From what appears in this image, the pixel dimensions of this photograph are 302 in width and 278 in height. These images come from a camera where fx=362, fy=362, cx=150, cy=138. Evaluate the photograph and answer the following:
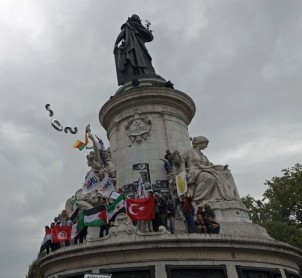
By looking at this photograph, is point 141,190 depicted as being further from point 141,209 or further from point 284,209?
point 284,209

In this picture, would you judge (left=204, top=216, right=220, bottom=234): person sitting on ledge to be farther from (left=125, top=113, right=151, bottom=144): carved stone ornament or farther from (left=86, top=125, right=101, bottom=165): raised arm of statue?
(left=86, top=125, right=101, bottom=165): raised arm of statue

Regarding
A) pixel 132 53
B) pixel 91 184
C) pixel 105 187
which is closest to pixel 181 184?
pixel 105 187

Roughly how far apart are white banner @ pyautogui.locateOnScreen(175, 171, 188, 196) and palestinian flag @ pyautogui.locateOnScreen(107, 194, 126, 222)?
2.17 metres

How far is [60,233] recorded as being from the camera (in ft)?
45.7

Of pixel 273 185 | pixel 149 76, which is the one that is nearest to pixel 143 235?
pixel 149 76

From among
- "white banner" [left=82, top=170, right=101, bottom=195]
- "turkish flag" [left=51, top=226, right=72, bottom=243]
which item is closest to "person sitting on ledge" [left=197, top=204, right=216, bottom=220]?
"white banner" [left=82, top=170, right=101, bottom=195]

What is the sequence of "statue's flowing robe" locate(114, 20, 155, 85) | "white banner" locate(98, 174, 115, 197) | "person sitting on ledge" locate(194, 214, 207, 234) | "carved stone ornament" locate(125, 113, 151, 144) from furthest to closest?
"statue's flowing robe" locate(114, 20, 155, 85)
"carved stone ornament" locate(125, 113, 151, 144)
"white banner" locate(98, 174, 115, 197)
"person sitting on ledge" locate(194, 214, 207, 234)

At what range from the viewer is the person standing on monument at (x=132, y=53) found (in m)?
22.2

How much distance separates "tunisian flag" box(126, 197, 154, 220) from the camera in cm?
1265

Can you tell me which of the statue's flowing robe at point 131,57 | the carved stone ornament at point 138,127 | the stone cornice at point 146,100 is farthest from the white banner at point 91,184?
the statue's flowing robe at point 131,57

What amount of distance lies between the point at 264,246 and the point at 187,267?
278 cm

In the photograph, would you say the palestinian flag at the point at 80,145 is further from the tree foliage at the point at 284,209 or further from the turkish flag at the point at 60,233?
the tree foliage at the point at 284,209

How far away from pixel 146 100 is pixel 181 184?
5.83 m

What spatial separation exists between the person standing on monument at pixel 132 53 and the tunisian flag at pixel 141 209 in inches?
401
